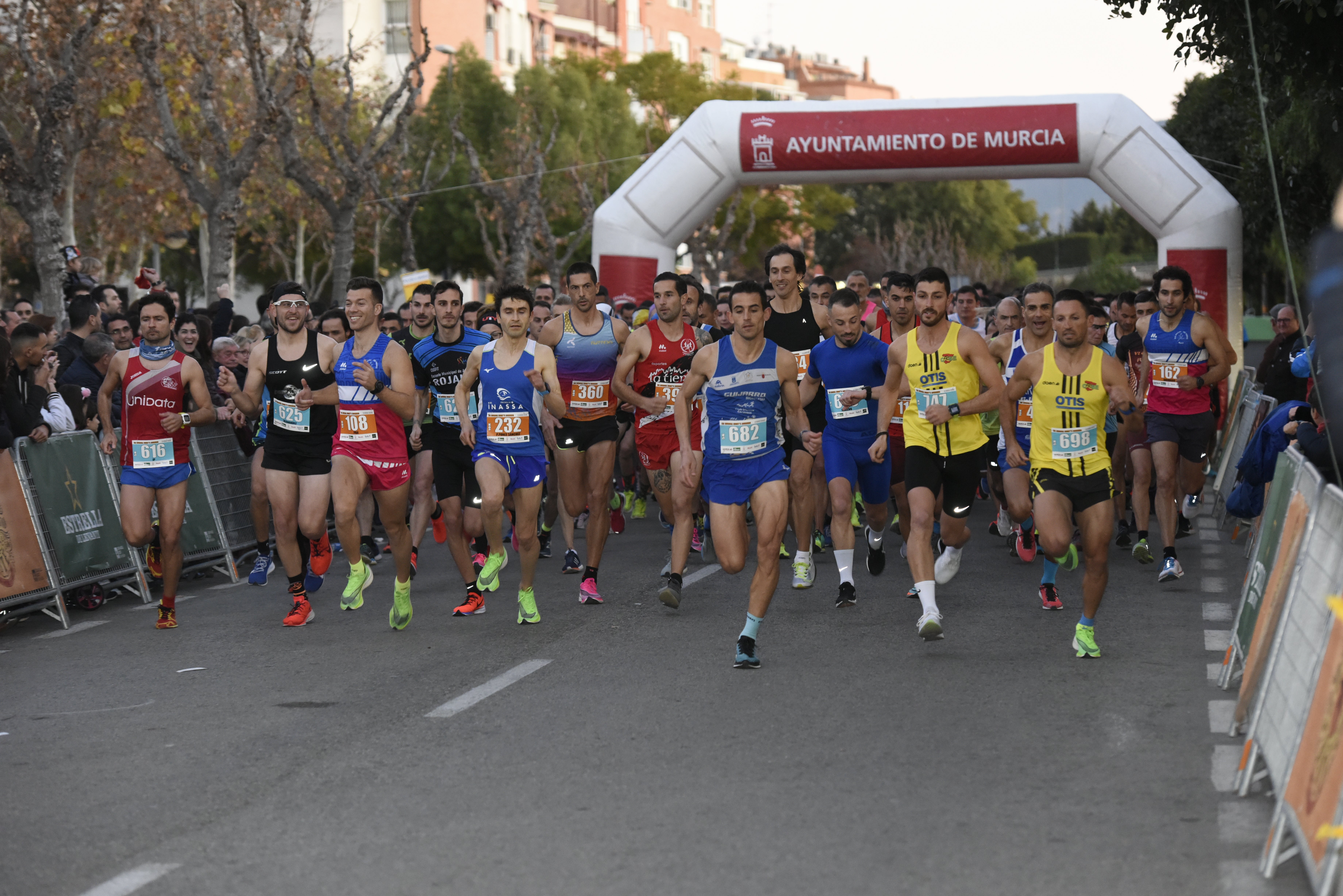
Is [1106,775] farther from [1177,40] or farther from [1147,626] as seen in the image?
[1177,40]

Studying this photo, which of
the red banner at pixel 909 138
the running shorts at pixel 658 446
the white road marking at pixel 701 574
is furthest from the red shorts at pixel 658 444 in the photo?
the red banner at pixel 909 138

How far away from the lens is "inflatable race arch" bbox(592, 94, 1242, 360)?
19891 millimetres

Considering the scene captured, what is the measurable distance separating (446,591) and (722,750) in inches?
199

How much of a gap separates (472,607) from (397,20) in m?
69.8

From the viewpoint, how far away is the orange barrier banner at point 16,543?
33.3ft

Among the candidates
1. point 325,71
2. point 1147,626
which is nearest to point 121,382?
point 1147,626

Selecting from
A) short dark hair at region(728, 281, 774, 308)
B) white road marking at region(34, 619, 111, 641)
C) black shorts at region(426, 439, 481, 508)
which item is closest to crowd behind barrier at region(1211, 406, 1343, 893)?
short dark hair at region(728, 281, 774, 308)

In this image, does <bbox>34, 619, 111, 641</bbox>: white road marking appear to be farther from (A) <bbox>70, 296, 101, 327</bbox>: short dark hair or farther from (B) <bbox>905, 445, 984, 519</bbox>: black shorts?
(B) <bbox>905, 445, 984, 519</bbox>: black shorts

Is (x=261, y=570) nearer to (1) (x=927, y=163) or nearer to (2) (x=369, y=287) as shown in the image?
(2) (x=369, y=287)

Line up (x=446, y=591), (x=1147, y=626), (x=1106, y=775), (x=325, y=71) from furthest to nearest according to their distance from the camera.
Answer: (x=325, y=71) → (x=446, y=591) → (x=1147, y=626) → (x=1106, y=775)

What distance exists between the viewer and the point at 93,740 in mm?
7070

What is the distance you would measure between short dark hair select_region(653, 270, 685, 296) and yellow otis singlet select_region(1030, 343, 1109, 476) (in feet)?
9.90

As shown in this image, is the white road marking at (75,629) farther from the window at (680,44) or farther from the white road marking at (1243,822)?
the window at (680,44)

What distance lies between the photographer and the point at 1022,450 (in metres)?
10.5
